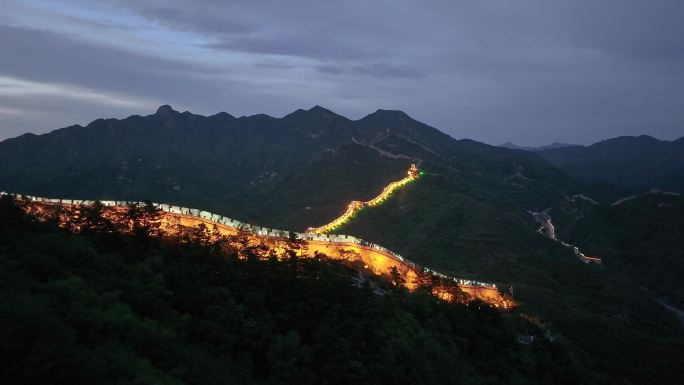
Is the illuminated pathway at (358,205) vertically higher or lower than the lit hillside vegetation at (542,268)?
higher

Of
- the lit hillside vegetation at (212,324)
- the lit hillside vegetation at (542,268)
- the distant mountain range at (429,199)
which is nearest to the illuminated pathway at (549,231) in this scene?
the distant mountain range at (429,199)

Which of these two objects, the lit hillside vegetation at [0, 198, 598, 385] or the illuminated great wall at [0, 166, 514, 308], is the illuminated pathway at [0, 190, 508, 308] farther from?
the lit hillside vegetation at [0, 198, 598, 385]

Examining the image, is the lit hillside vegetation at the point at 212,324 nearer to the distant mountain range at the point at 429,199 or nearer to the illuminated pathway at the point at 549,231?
the distant mountain range at the point at 429,199

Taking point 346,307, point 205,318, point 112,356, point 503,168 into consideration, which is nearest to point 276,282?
point 346,307

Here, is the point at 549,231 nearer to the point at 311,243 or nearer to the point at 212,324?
the point at 311,243

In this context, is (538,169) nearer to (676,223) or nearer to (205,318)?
(676,223)

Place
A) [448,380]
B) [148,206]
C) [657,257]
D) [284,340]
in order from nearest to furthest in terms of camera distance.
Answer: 1. [284,340]
2. [448,380]
3. [148,206]
4. [657,257]

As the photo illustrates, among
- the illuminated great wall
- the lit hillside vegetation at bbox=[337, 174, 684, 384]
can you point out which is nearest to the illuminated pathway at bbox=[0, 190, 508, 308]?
the illuminated great wall
